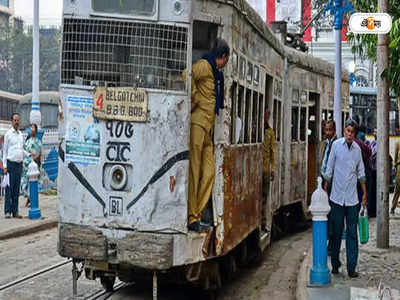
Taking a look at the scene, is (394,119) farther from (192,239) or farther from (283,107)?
(192,239)

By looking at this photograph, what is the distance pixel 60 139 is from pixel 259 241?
364cm

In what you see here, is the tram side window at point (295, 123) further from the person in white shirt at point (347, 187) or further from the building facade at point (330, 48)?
the person in white shirt at point (347, 187)

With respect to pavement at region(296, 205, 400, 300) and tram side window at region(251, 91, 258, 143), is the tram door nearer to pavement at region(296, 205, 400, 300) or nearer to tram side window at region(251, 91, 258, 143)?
pavement at region(296, 205, 400, 300)

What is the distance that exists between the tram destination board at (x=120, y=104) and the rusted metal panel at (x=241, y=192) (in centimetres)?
102

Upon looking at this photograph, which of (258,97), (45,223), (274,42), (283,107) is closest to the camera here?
(258,97)

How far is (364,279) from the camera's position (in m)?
8.00

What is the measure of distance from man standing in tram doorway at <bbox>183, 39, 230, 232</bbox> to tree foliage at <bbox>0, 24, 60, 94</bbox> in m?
46.4

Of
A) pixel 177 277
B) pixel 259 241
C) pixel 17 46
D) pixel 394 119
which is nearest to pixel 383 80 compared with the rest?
pixel 259 241

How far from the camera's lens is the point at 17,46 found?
51.5 m

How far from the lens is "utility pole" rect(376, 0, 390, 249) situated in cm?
1016

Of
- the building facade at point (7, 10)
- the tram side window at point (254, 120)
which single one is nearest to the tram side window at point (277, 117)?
the tram side window at point (254, 120)

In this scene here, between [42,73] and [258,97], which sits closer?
[258,97]

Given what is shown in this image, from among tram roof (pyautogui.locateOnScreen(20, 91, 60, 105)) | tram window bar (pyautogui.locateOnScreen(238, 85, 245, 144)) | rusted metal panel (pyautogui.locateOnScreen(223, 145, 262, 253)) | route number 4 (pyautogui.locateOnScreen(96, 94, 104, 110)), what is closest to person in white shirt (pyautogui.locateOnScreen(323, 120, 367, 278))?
rusted metal panel (pyautogui.locateOnScreen(223, 145, 262, 253))

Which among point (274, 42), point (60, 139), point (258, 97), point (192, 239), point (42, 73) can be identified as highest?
point (42, 73)
